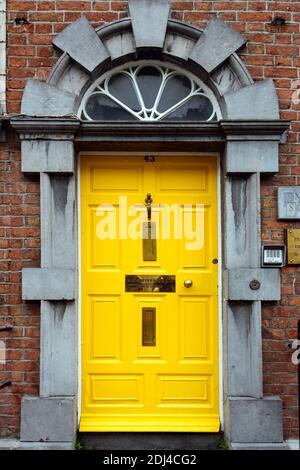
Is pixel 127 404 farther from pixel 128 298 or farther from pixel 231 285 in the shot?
pixel 231 285

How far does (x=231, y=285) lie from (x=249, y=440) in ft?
4.17

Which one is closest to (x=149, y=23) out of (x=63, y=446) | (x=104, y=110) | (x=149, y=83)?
(x=149, y=83)

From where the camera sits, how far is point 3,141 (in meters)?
4.93

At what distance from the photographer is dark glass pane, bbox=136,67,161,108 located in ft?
16.6

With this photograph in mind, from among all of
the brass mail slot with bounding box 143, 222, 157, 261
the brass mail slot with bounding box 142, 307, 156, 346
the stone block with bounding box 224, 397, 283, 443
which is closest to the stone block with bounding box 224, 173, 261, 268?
the brass mail slot with bounding box 143, 222, 157, 261

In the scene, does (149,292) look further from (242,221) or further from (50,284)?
(242,221)

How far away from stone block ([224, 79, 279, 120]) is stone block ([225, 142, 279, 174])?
0.25 meters

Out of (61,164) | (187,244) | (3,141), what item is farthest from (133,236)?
(3,141)

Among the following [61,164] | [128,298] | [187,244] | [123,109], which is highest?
[123,109]

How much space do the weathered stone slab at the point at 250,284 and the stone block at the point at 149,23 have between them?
2044 mm

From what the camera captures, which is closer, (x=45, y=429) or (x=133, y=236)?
(x=45, y=429)

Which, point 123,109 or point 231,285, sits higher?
point 123,109

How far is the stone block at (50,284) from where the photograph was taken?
15.7ft

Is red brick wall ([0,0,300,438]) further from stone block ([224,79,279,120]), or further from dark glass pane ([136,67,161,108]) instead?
dark glass pane ([136,67,161,108])
